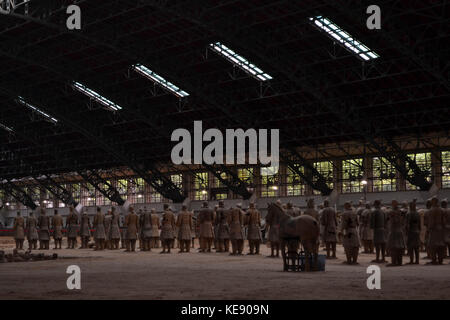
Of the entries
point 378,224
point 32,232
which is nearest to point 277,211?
point 378,224

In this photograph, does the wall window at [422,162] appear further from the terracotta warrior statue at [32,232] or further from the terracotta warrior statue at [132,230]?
the terracotta warrior statue at [32,232]

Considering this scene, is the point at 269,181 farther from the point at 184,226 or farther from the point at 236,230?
the point at 236,230

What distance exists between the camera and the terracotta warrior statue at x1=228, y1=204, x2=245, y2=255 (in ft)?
73.4

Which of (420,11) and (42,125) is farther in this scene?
(42,125)

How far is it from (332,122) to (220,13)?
38.0 feet

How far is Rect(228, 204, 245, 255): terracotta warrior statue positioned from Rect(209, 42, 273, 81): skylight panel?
432 inches

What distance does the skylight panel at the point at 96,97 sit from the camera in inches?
1567

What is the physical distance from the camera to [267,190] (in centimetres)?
4706

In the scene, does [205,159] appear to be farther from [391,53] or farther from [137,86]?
[391,53]

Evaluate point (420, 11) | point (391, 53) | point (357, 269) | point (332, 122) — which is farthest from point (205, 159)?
point (357, 269)

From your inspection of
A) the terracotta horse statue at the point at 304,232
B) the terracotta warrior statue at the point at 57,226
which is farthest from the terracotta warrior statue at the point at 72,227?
the terracotta horse statue at the point at 304,232

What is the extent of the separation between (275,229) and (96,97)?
23.5 meters

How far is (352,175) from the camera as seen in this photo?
139 feet

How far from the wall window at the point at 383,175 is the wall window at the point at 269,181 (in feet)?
25.5
